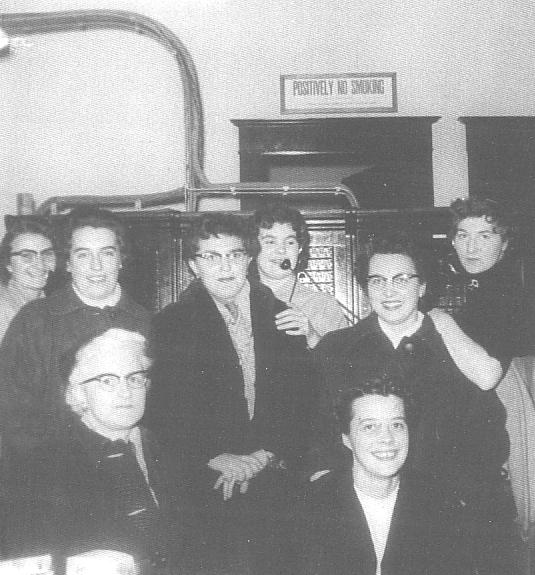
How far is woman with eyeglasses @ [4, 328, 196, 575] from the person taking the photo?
1186 millimetres

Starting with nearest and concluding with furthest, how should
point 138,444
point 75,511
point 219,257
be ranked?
point 75,511, point 138,444, point 219,257

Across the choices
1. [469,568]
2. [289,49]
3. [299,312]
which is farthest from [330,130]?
[469,568]

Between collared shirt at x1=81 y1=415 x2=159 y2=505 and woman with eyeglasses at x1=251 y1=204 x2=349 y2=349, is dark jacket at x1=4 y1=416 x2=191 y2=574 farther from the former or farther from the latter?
woman with eyeglasses at x1=251 y1=204 x2=349 y2=349

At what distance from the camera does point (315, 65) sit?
3.15m

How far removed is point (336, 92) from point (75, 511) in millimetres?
2417

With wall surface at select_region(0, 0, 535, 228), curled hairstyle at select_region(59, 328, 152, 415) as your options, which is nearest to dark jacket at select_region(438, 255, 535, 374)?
curled hairstyle at select_region(59, 328, 152, 415)

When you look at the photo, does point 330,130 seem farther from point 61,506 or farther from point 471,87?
point 61,506

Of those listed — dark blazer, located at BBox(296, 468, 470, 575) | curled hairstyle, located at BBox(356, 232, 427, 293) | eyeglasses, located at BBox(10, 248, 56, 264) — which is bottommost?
dark blazer, located at BBox(296, 468, 470, 575)

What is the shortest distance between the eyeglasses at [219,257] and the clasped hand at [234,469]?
0.45 m

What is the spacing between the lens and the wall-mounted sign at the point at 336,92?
3.16 meters

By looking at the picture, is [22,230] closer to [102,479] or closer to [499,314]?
[102,479]

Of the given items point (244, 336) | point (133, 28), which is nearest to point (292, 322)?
point (244, 336)

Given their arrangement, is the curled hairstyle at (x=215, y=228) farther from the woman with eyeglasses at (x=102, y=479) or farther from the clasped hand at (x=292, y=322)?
the woman with eyeglasses at (x=102, y=479)

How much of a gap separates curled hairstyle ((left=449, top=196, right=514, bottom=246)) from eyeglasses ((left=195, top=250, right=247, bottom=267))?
559 mm
